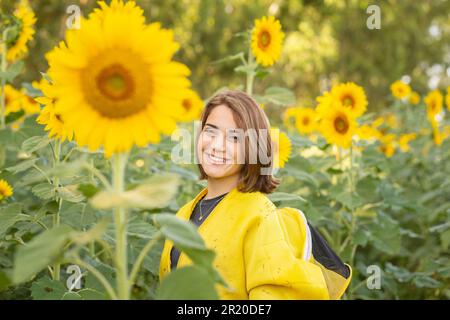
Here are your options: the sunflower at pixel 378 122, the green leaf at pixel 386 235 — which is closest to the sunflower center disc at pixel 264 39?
the sunflower at pixel 378 122

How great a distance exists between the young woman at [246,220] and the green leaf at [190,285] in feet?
1.04

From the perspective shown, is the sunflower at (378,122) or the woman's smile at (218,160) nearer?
the woman's smile at (218,160)

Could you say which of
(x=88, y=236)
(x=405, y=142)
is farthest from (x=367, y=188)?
(x=88, y=236)

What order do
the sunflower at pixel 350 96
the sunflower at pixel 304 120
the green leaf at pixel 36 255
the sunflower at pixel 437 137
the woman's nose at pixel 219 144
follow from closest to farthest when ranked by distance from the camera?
the green leaf at pixel 36 255 < the woman's nose at pixel 219 144 < the sunflower at pixel 350 96 < the sunflower at pixel 304 120 < the sunflower at pixel 437 137

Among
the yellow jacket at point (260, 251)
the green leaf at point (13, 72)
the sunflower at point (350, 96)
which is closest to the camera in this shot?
the yellow jacket at point (260, 251)

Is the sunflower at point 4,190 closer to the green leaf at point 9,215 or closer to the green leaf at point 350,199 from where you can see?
the green leaf at point 9,215

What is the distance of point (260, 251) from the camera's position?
1796mm

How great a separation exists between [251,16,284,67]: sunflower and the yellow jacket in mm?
1698

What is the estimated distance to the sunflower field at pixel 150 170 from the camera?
140 centimetres

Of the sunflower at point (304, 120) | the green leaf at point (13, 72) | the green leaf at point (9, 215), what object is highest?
the green leaf at point (13, 72)

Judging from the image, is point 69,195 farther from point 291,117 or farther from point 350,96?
point 291,117

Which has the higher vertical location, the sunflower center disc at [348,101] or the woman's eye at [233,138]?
the sunflower center disc at [348,101]
